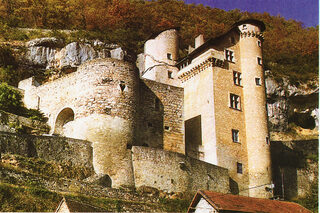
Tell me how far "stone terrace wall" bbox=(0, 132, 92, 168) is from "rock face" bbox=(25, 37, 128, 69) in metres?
15.2

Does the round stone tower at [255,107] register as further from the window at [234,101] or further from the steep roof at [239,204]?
the steep roof at [239,204]

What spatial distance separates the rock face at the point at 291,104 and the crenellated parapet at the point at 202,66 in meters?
10.5

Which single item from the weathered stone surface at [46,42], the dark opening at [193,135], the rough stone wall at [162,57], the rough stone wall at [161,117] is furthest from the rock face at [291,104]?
the weathered stone surface at [46,42]

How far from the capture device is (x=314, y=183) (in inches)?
1344

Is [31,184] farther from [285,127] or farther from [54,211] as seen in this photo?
[285,127]

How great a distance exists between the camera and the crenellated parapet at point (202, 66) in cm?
3378

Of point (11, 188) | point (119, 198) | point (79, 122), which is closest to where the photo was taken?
point (11, 188)

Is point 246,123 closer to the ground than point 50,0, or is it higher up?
closer to the ground

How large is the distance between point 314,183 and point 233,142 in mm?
7226

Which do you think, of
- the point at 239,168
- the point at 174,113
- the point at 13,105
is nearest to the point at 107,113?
the point at 174,113

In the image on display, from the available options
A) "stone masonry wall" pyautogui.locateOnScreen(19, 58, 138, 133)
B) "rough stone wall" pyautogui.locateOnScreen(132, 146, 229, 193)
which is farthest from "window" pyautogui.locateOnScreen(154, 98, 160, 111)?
"rough stone wall" pyautogui.locateOnScreen(132, 146, 229, 193)

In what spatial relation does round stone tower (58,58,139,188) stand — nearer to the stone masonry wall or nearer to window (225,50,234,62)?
the stone masonry wall

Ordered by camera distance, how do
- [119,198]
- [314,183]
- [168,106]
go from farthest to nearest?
[314,183]
[168,106]
[119,198]

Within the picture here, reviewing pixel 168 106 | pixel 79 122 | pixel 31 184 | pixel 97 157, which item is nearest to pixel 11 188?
pixel 31 184
